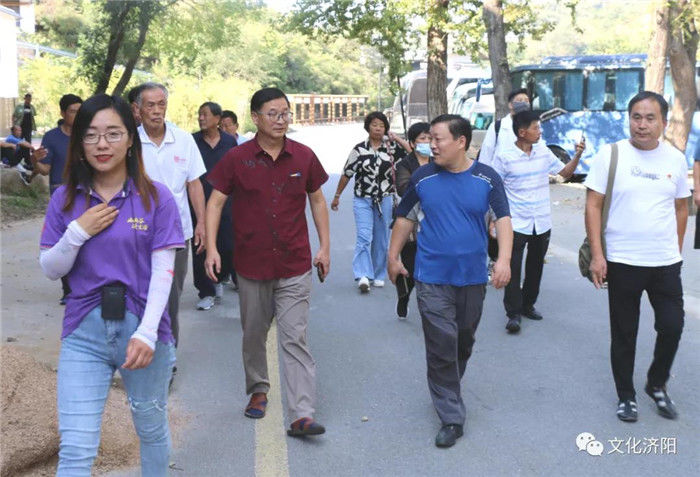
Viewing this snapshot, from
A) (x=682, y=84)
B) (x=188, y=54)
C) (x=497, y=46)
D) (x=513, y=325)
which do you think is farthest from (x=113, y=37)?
(x=513, y=325)

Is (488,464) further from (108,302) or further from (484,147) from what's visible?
(484,147)

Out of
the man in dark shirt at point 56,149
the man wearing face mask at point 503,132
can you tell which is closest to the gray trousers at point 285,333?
the man wearing face mask at point 503,132

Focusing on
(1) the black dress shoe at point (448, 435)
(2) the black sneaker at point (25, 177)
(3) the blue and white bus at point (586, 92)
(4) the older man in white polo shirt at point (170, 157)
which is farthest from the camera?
(3) the blue and white bus at point (586, 92)

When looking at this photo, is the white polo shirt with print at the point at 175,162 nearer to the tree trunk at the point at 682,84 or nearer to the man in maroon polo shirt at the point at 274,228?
the man in maroon polo shirt at the point at 274,228

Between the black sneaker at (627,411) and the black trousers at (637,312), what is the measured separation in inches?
1.4

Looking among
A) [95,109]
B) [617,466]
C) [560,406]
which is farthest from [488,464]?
[95,109]

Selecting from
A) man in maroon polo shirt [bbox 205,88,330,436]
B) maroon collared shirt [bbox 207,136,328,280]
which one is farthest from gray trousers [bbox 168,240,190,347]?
maroon collared shirt [bbox 207,136,328,280]

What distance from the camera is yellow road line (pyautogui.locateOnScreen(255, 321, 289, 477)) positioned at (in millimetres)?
4719

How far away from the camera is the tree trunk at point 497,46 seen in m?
16.6

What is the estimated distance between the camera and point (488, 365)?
6621 millimetres

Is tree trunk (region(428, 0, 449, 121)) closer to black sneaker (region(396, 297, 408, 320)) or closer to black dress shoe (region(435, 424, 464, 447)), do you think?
black sneaker (region(396, 297, 408, 320))

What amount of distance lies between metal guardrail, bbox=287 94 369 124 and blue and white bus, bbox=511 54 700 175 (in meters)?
46.9

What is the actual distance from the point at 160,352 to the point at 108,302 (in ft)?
0.98

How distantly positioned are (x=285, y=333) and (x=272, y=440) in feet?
1.98
